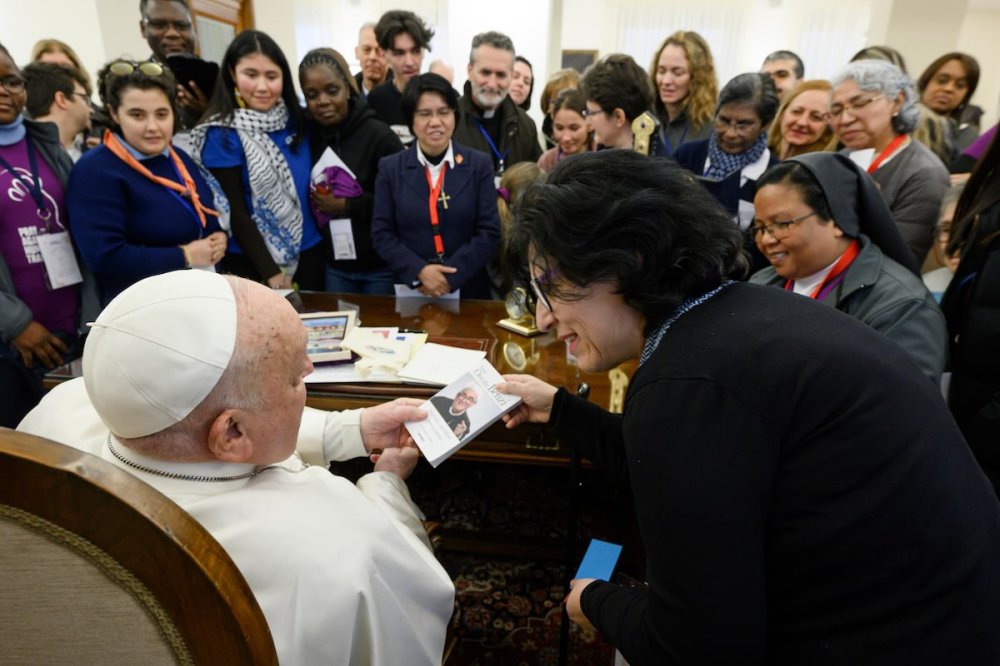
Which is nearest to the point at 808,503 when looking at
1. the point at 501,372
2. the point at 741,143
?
the point at 501,372

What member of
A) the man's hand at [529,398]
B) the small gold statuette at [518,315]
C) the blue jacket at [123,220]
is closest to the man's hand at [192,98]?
the blue jacket at [123,220]

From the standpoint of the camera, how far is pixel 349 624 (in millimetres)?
1022

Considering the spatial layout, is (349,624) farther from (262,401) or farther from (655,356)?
(655,356)

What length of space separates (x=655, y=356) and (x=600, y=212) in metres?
0.27

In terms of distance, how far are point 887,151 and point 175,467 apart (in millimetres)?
3121

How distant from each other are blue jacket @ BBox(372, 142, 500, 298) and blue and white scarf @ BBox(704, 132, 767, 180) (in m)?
1.14

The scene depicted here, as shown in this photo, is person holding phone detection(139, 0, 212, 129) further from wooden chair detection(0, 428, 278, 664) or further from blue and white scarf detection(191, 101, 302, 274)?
wooden chair detection(0, 428, 278, 664)

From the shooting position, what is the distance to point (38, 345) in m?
2.35

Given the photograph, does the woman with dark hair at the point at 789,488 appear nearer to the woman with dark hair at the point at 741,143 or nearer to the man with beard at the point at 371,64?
the woman with dark hair at the point at 741,143

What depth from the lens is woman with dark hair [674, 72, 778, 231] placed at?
2889 mm

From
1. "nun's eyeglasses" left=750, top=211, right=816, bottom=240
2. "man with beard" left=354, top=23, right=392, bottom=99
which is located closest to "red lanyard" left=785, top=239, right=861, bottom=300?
"nun's eyeglasses" left=750, top=211, right=816, bottom=240

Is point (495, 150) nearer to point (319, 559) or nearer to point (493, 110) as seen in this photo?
point (493, 110)

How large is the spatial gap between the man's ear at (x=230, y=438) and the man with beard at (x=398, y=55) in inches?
121

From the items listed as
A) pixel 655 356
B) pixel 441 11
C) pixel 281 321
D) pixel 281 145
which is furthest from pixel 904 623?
pixel 441 11
